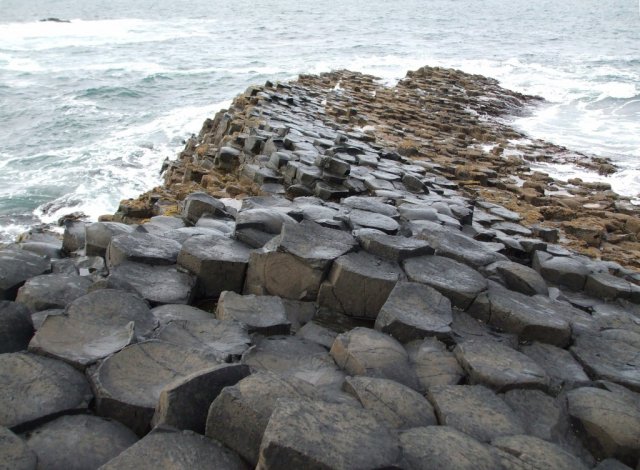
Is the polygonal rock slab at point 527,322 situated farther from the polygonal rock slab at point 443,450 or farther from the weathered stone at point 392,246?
the polygonal rock slab at point 443,450

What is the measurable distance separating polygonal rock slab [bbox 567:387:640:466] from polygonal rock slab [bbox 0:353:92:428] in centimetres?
224

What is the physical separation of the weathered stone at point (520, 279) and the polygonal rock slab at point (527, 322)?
0.35 metres

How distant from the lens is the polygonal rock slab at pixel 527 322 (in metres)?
3.25

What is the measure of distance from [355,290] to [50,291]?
5.84ft

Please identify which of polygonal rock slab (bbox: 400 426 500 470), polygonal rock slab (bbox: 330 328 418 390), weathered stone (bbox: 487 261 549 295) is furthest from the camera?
weathered stone (bbox: 487 261 549 295)

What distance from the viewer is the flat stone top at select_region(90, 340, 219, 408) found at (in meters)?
2.25

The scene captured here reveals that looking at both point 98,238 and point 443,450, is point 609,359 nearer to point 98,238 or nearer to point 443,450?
point 443,450

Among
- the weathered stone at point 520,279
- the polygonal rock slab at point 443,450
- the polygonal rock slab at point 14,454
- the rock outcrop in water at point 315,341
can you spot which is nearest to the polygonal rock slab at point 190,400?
the rock outcrop in water at point 315,341

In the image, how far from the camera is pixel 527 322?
128 inches

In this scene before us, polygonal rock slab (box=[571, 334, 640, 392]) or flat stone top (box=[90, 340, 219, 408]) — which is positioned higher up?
flat stone top (box=[90, 340, 219, 408])

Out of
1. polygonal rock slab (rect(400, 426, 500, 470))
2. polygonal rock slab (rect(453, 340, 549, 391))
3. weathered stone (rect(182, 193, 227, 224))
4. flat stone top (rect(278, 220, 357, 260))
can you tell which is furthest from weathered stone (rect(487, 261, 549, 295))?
weathered stone (rect(182, 193, 227, 224))

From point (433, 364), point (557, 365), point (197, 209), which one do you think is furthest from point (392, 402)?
point (197, 209)

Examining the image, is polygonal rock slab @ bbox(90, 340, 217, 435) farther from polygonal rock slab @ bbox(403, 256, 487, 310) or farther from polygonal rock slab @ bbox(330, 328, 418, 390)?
polygonal rock slab @ bbox(403, 256, 487, 310)

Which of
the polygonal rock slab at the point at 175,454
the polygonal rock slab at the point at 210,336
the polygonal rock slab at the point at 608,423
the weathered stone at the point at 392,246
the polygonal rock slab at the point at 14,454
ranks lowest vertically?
the polygonal rock slab at the point at 608,423
